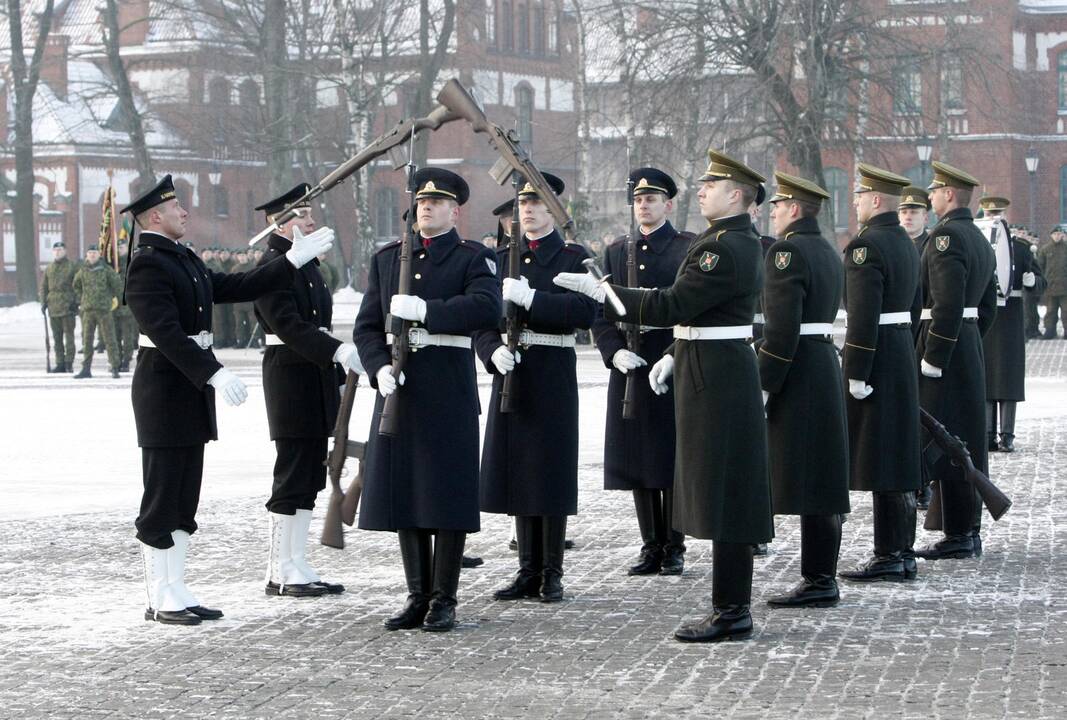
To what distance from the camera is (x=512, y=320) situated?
9.08m

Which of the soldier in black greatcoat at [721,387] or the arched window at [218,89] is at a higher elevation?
the arched window at [218,89]

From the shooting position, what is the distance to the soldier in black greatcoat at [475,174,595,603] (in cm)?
898

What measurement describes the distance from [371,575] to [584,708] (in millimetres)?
3184

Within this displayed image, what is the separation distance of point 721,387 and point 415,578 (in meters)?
1.60

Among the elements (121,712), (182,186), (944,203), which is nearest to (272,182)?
(182,186)

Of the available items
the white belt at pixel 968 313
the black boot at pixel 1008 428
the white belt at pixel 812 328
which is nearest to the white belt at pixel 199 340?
the white belt at pixel 812 328

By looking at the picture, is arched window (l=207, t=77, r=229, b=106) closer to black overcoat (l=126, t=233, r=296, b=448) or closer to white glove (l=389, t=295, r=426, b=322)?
black overcoat (l=126, t=233, r=296, b=448)

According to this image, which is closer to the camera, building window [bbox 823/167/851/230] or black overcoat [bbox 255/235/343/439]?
black overcoat [bbox 255/235/343/439]

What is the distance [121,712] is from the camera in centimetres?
668

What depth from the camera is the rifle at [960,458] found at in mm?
9945

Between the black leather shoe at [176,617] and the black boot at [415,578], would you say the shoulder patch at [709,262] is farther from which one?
the black leather shoe at [176,617]

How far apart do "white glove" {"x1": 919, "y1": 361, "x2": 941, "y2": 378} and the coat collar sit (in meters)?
2.41

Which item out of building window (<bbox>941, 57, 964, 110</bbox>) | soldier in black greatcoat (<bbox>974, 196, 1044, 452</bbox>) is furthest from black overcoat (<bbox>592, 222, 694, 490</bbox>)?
building window (<bbox>941, 57, 964, 110</bbox>)

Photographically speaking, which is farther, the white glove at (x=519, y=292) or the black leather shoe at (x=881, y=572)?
the black leather shoe at (x=881, y=572)
